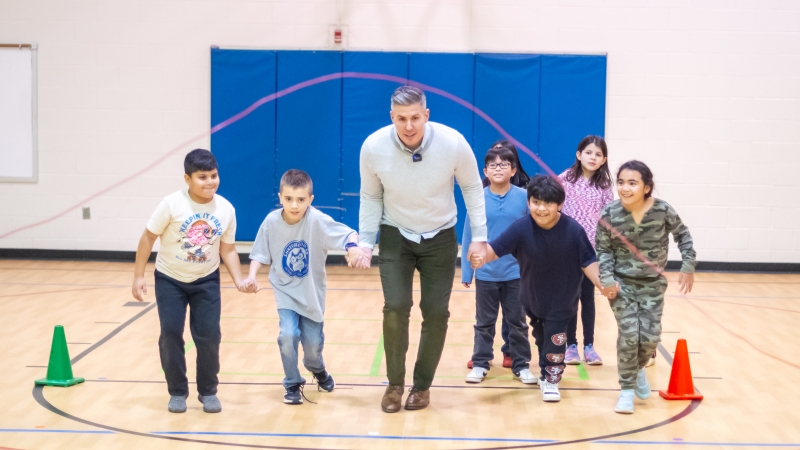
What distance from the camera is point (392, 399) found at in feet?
13.7

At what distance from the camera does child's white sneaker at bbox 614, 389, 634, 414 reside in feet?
13.7

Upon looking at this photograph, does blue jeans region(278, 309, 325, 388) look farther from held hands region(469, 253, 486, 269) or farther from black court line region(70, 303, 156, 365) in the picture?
black court line region(70, 303, 156, 365)

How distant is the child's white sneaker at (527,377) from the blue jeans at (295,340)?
3.75 feet

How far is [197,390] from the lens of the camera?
14.4 ft

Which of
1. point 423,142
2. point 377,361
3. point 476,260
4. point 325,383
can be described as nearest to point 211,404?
point 325,383

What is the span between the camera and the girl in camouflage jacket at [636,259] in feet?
13.8

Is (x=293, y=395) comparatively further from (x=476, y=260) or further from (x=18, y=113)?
(x=18, y=113)

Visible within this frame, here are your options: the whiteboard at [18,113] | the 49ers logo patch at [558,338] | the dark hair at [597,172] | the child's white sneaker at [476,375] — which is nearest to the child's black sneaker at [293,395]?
the child's white sneaker at [476,375]

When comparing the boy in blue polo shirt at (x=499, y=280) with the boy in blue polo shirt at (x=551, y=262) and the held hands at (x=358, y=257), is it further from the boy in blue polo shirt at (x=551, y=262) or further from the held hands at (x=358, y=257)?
the held hands at (x=358, y=257)

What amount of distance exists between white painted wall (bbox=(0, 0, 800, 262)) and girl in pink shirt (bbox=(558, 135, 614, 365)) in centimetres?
386

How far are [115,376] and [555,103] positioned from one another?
17.9ft

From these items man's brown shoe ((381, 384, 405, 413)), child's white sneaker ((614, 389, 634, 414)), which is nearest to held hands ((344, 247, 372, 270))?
man's brown shoe ((381, 384, 405, 413))

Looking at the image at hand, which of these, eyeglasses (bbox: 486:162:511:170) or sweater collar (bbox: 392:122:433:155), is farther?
eyeglasses (bbox: 486:162:511:170)

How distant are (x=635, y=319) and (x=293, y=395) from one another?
171 centimetres
